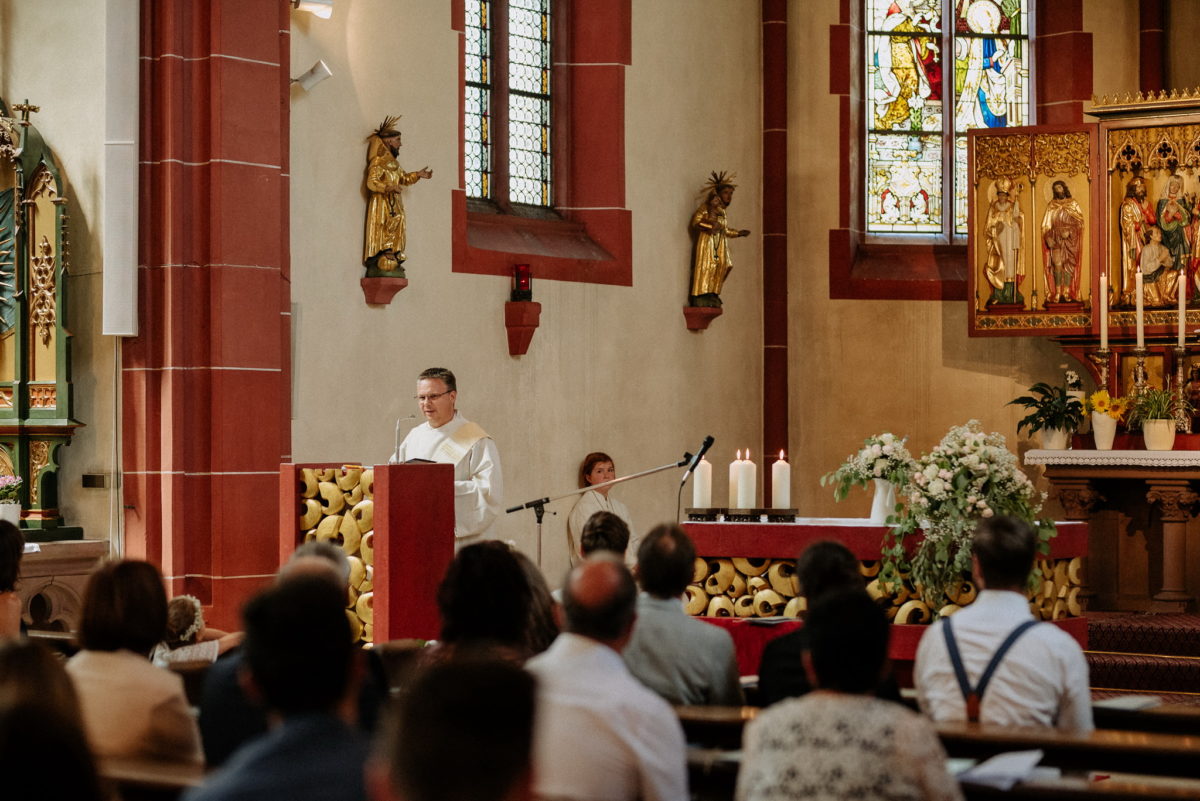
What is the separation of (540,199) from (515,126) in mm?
565

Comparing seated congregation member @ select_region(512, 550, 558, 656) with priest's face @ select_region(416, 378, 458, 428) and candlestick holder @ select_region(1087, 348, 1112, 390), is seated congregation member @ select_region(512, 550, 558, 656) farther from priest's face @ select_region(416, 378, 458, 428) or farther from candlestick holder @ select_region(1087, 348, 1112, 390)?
candlestick holder @ select_region(1087, 348, 1112, 390)

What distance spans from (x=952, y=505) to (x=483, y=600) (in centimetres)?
376

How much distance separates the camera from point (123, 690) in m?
3.34

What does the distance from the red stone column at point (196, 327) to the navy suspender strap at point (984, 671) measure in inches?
196

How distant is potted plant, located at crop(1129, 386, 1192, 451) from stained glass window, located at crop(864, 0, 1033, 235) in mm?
2922

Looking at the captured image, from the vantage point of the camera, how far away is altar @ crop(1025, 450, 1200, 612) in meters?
9.72

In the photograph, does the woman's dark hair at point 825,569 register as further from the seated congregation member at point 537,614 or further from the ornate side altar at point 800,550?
the ornate side altar at point 800,550

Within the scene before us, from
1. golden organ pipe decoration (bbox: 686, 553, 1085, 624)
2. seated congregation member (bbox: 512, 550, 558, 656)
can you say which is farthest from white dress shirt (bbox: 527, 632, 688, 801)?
golden organ pipe decoration (bbox: 686, 553, 1085, 624)

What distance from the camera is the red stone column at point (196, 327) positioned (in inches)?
320

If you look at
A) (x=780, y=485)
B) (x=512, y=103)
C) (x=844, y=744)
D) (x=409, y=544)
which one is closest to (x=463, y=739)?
(x=844, y=744)

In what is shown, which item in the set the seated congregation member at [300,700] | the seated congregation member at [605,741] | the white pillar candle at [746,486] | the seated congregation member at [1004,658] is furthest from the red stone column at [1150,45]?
the seated congregation member at [300,700]

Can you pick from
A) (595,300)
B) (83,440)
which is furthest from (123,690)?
(595,300)

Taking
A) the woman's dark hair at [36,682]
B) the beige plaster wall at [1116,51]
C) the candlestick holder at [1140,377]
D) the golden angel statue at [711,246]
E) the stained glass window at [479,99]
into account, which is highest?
the beige plaster wall at [1116,51]

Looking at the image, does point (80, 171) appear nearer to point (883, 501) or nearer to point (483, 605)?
point (883, 501)
